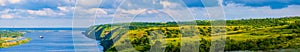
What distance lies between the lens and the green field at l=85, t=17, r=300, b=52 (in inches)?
487

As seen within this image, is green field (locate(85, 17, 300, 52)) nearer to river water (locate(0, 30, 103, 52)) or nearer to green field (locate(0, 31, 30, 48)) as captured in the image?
river water (locate(0, 30, 103, 52))

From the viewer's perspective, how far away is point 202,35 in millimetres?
16172

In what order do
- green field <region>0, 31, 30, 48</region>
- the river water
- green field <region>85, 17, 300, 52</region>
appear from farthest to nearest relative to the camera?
green field <region>0, 31, 30, 48</region> < the river water < green field <region>85, 17, 300, 52</region>

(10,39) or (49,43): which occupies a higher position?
(10,39)

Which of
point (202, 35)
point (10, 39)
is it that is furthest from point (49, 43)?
point (202, 35)

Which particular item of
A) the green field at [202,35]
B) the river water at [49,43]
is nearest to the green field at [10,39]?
the river water at [49,43]

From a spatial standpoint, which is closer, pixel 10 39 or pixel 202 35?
pixel 10 39

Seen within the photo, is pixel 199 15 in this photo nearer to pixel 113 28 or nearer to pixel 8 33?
pixel 113 28

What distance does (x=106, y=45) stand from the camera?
12523 millimetres

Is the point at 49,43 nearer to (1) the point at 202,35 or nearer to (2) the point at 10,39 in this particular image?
(2) the point at 10,39

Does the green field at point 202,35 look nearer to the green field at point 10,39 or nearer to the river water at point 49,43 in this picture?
the river water at point 49,43

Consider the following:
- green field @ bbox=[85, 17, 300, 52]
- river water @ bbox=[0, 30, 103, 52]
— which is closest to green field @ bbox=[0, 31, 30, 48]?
river water @ bbox=[0, 30, 103, 52]

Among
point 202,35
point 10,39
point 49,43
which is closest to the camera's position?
point 10,39

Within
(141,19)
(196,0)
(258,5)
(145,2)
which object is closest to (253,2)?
(258,5)
